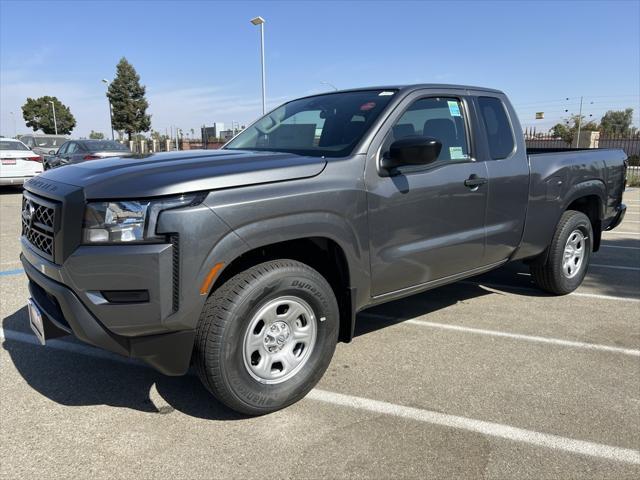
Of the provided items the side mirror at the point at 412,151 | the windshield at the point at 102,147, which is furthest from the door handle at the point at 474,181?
the windshield at the point at 102,147

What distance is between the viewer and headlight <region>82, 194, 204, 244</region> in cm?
244

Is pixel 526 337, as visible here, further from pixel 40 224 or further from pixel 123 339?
pixel 40 224

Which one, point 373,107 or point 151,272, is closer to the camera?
point 151,272

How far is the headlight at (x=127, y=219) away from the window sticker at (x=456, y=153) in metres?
2.12

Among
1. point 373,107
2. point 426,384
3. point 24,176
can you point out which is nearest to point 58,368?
point 426,384

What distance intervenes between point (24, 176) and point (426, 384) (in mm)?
13828

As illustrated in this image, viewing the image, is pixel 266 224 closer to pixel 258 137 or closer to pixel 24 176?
pixel 258 137

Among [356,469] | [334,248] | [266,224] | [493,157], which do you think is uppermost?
[493,157]

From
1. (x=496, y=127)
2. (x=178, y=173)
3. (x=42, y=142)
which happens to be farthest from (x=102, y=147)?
(x=178, y=173)

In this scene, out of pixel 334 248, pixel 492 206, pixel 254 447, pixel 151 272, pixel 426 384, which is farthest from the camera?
pixel 492 206

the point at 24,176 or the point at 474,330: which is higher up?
the point at 24,176

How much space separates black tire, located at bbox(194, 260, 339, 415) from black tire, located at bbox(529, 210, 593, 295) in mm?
2837

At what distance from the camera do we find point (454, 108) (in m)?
4.01

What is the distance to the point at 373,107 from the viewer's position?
356cm
